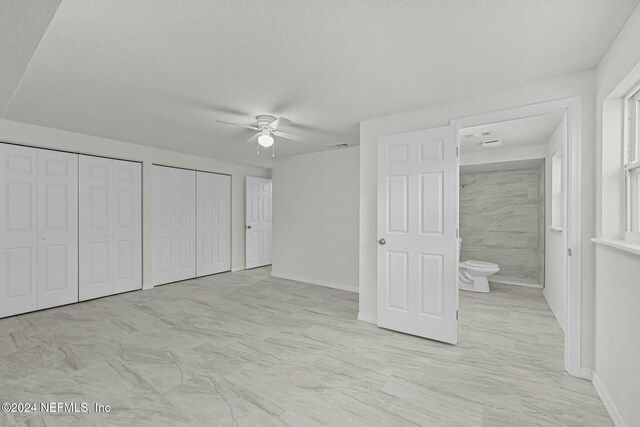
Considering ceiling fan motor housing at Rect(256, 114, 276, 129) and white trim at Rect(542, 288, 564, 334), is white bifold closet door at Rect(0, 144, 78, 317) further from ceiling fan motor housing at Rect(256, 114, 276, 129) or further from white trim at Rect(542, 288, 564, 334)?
white trim at Rect(542, 288, 564, 334)

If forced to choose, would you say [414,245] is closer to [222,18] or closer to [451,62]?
[451,62]

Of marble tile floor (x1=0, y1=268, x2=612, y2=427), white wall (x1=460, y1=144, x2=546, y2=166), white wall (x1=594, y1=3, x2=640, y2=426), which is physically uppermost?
white wall (x1=460, y1=144, x2=546, y2=166)

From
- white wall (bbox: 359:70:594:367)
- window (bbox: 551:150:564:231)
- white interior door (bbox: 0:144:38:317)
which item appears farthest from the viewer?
window (bbox: 551:150:564:231)

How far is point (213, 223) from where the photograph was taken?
19.8 feet

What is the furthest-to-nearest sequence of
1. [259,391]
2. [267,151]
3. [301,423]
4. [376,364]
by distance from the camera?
[267,151] < [376,364] < [259,391] < [301,423]

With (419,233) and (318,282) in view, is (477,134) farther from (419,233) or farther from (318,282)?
(318,282)

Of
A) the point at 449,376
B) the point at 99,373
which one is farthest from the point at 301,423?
the point at 99,373

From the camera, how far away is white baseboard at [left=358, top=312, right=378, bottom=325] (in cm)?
344

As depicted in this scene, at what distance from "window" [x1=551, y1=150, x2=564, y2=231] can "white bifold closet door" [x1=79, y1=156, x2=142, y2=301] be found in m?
6.10

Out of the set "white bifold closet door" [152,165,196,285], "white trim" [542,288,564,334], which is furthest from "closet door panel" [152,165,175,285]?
"white trim" [542,288,564,334]

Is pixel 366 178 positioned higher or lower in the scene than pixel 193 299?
higher

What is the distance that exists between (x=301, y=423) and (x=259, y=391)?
44 cm

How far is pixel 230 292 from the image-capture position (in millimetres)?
4742

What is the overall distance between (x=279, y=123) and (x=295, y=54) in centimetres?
157
